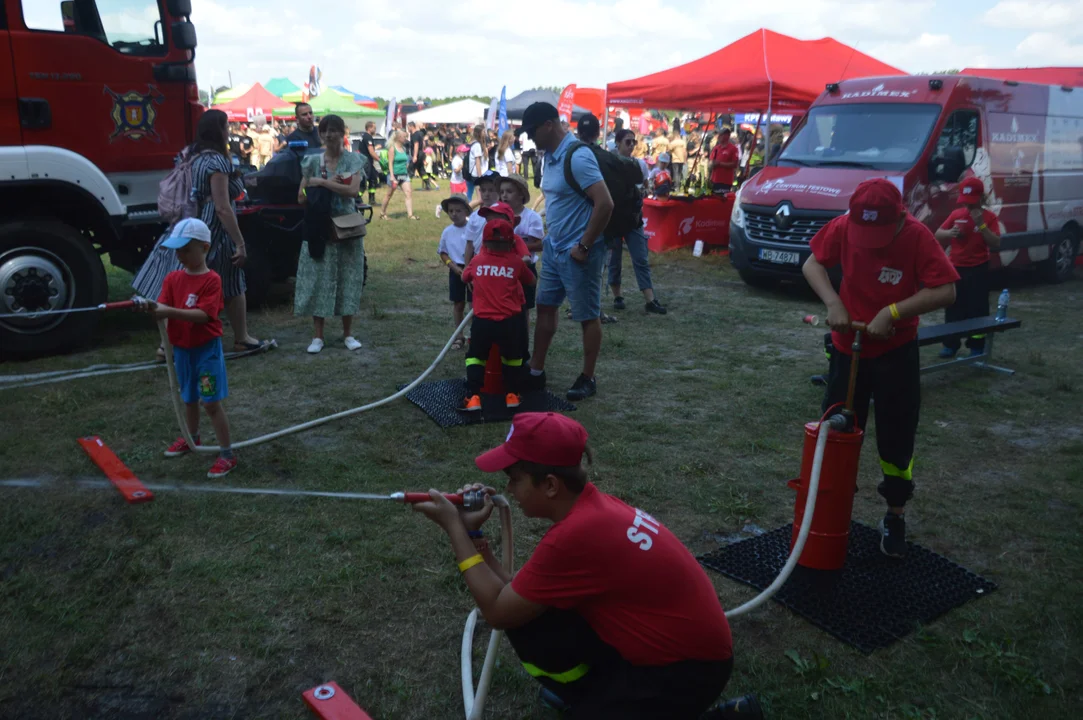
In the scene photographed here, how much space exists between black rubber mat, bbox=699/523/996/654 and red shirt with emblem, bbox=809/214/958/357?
0.99m

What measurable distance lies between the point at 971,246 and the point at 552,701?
618 cm

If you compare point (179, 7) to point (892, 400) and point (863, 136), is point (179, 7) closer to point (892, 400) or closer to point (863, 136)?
point (892, 400)

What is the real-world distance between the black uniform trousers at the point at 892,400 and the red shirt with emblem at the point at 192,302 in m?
3.29

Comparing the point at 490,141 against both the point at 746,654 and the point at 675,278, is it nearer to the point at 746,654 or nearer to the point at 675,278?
the point at 675,278

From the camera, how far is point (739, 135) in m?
20.2

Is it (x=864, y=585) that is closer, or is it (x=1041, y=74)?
(x=864, y=585)

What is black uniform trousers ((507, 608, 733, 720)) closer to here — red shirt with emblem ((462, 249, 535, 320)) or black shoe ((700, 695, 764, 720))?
black shoe ((700, 695, 764, 720))

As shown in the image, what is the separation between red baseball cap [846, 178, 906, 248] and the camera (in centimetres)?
357

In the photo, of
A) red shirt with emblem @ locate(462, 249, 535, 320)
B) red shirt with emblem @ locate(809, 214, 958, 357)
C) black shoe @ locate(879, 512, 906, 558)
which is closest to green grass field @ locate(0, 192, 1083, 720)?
black shoe @ locate(879, 512, 906, 558)

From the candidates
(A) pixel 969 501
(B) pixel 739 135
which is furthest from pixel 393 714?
(B) pixel 739 135

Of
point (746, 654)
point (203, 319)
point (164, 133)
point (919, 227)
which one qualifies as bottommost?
point (746, 654)

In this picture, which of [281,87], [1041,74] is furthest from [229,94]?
[1041,74]

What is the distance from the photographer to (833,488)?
354 centimetres

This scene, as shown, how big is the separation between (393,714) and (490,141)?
86.7 ft
